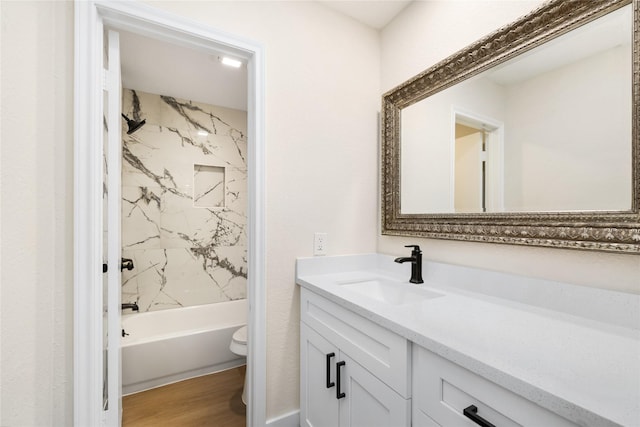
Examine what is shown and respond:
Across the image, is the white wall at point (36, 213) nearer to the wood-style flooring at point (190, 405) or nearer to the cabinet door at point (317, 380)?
the wood-style flooring at point (190, 405)

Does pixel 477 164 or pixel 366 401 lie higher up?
pixel 477 164

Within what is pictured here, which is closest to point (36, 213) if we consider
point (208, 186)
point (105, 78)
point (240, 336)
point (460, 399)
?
point (105, 78)

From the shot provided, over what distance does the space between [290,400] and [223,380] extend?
2.98 ft

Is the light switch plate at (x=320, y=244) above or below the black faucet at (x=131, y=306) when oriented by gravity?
above

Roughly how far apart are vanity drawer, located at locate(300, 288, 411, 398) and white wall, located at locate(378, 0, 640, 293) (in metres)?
0.61

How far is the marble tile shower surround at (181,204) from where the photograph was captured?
256 centimetres

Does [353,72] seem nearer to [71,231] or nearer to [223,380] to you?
[71,231]

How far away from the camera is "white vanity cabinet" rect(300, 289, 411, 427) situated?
0.83 metres

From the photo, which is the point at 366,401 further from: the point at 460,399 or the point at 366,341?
the point at 460,399

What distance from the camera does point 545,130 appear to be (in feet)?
3.23

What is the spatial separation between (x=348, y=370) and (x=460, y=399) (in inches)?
19.0

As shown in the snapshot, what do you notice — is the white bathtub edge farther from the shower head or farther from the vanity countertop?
the shower head

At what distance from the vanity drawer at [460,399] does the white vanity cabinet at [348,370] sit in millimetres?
44

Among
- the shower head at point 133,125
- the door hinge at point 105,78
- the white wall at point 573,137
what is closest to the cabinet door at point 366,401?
the white wall at point 573,137
